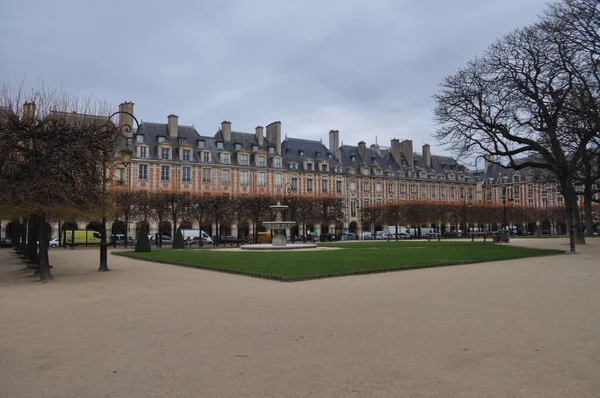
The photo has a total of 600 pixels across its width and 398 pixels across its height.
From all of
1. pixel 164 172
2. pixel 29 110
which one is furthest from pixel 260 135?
pixel 29 110

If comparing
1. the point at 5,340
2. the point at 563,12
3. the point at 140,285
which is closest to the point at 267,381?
the point at 5,340

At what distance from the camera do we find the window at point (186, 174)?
51.5 metres

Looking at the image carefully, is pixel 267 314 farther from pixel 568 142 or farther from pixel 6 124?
pixel 568 142

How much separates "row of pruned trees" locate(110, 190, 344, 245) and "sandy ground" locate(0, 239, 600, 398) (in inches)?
1163

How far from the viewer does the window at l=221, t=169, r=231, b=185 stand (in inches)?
2116

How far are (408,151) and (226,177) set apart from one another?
29613 millimetres

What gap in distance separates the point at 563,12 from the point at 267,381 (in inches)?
872

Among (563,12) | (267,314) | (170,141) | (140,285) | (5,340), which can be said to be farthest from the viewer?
(170,141)

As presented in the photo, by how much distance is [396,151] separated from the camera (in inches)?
2717

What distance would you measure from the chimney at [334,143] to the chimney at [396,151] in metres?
9.31

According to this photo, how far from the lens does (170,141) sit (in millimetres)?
52250

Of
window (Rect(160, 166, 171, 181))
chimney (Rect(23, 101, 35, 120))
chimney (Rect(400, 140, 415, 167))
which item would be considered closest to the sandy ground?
chimney (Rect(23, 101, 35, 120))

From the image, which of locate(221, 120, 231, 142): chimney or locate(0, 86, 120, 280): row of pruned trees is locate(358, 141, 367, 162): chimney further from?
locate(0, 86, 120, 280): row of pruned trees

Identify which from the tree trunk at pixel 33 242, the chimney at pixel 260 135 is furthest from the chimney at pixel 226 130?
the tree trunk at pixel 33 242
